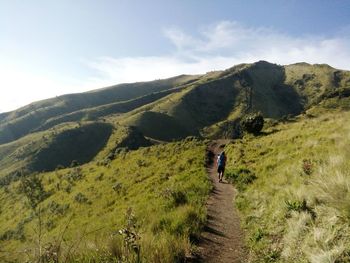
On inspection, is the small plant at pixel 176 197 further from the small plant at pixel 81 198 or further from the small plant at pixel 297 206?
the small plant at pixel 81 198

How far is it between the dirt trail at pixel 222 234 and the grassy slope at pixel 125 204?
17.5 inches

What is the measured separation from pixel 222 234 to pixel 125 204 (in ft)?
41.1

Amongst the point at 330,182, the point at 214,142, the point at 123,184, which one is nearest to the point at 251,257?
the point at 330,182

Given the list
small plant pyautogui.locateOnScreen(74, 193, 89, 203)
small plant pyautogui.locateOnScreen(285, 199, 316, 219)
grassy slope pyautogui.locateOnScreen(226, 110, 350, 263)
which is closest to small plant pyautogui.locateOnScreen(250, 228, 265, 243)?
grassy slope pyautogui.locateOnScreen(226, 110, 350, 263)

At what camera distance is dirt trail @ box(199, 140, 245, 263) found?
31.3 ft

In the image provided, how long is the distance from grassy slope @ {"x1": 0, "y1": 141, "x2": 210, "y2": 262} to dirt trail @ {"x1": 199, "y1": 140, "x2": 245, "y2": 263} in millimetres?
445

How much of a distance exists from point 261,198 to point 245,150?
18.6 metres

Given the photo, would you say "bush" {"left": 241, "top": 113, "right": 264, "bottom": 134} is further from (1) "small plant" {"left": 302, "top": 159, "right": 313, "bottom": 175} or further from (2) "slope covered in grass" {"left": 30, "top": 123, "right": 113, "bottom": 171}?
(2) "slope covered in grass" {"left": 30, "top": 123, "right": 113, "bottom": 171}

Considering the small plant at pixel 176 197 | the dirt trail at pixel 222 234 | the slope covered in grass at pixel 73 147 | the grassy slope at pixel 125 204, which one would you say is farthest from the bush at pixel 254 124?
the slope covered in grass at pixel 73 147

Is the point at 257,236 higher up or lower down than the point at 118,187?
higher up

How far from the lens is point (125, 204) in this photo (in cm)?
2319

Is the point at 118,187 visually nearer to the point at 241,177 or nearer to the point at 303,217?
the point at 241,177

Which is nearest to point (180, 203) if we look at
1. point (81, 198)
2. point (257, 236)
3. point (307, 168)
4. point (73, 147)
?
point (307, 168)

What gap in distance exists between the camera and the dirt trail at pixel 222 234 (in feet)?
31.3
